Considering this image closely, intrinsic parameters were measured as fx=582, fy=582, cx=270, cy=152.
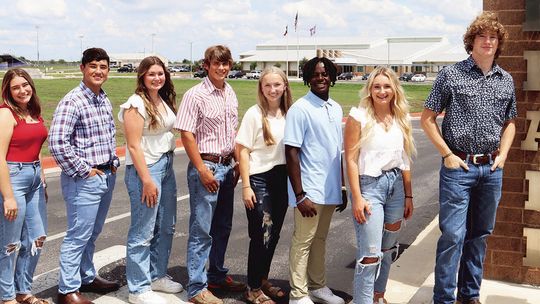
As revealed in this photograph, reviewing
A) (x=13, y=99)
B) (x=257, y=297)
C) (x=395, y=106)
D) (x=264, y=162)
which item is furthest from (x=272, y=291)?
(x=13, y=99)

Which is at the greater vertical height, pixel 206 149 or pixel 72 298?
pixel 206 149

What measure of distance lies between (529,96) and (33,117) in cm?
389

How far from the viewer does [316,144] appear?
4.19 meters

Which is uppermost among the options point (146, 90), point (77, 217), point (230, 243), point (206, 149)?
point (146, 90)

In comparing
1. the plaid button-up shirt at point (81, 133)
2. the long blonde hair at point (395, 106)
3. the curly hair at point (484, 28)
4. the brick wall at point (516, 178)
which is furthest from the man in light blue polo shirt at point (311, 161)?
the brick wall at point (516, 178)

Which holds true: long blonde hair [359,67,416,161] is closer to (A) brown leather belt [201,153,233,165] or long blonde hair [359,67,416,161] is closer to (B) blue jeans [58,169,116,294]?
(A) brown leather belt [201,153,233,165]

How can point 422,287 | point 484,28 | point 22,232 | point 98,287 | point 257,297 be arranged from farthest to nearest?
point 422,287 < point 98,287 < point 257,297 < point 22,232 < point 484,28

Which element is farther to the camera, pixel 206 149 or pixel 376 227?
pixel 206 149

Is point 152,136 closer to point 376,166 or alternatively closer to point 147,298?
point 147,298

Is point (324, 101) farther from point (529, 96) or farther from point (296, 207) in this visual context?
point (529, 96)

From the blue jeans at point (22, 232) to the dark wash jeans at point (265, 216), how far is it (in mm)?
1572

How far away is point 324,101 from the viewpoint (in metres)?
4.27

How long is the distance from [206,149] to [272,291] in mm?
1307

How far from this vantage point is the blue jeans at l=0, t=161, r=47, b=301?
4148mm
